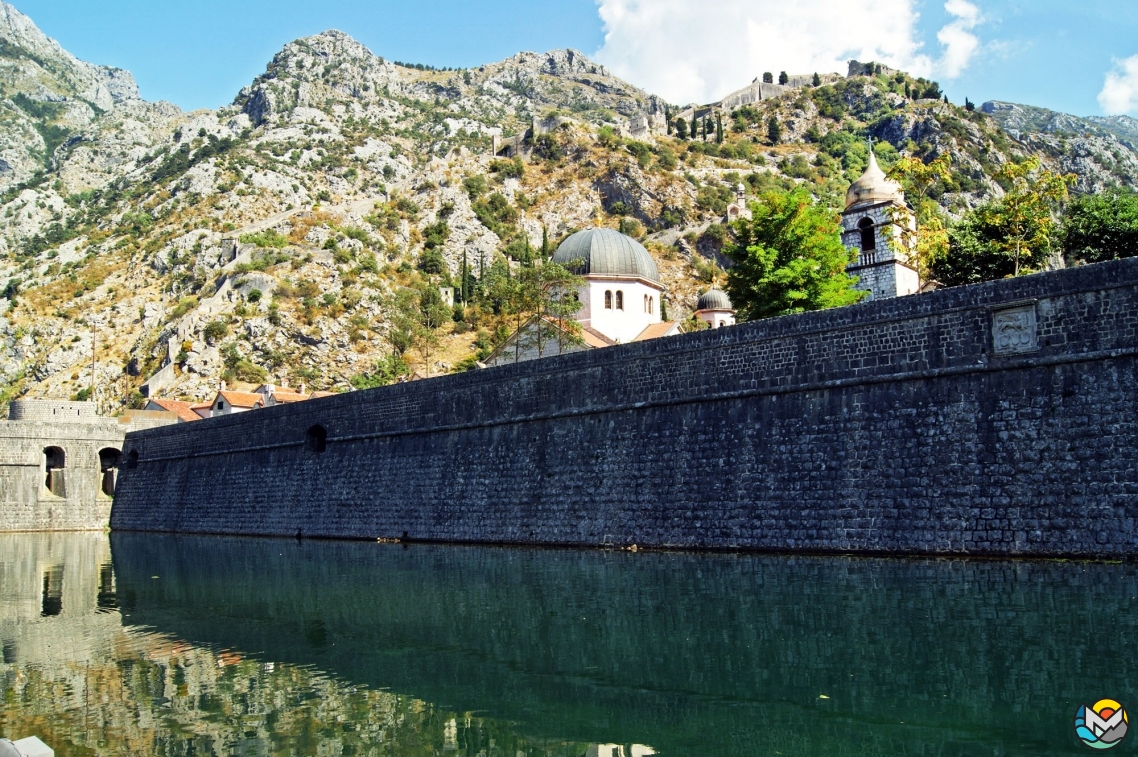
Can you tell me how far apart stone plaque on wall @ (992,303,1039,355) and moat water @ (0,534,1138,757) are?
3124 mm

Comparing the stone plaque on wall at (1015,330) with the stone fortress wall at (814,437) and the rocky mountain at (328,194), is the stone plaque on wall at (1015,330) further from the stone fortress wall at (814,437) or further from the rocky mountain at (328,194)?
the rocky mountain at (328,194)

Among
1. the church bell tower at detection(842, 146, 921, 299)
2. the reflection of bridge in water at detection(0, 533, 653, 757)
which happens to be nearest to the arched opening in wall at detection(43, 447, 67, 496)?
the reflection of bridge in water at detection(0, 533, 653, 757)

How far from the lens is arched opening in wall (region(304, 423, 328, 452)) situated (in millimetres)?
28250

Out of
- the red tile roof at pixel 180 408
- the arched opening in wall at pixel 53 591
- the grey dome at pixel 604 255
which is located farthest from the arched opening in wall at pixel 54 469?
the grey dome at pixel 604 255

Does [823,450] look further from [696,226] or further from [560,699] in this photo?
[696,226]

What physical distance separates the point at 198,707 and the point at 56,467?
126 ft

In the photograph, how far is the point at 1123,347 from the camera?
1273 centimetres

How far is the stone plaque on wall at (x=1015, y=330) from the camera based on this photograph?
537 inches

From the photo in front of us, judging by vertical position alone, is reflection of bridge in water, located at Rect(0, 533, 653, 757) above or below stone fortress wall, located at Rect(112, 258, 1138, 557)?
below

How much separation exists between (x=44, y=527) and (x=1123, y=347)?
37885mm

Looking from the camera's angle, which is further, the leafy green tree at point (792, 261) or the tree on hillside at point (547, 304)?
the tree on hillside at point (547, 304)

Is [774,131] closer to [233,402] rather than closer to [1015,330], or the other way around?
[233,402]

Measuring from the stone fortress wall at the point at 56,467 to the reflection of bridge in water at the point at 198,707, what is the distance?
2816 centimetres

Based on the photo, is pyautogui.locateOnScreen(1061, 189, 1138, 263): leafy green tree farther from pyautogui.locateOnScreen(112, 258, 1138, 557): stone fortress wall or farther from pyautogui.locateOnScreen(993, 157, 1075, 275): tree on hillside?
pyautogui.locateOnScreen(112, 258, 1138, 557): stone fortress wall
